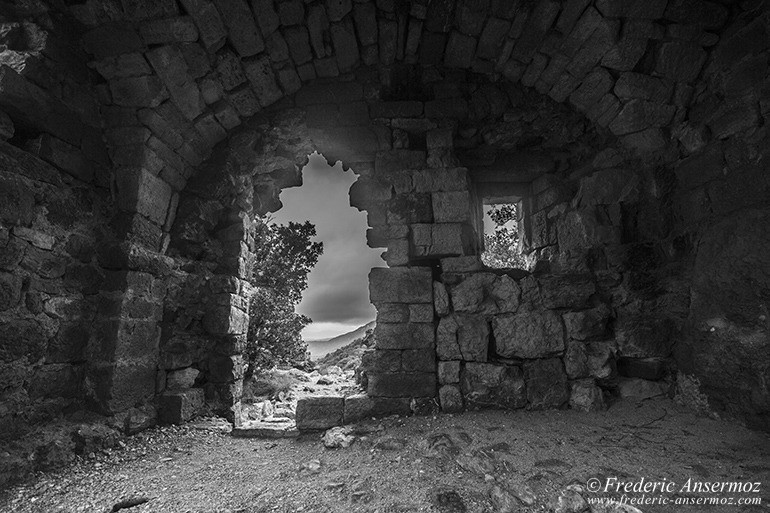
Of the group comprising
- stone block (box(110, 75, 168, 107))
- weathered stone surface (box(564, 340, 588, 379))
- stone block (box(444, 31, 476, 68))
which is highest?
stone block (box(444, 31, 476, 68))

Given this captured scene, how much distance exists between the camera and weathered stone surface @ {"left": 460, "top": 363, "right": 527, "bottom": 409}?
3520mm

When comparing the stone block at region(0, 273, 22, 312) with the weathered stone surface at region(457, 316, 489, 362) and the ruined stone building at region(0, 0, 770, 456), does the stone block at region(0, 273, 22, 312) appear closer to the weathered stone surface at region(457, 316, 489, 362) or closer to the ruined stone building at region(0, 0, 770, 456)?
the ruined stone building at region(0, 0, 770, 456)

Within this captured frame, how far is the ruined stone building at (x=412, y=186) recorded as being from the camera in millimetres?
2943

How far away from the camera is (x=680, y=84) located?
11.3 feet

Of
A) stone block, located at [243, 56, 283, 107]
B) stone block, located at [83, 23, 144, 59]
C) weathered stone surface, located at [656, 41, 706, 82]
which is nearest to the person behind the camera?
stone block, located at [83, 23, 144, 59]

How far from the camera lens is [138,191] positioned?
3461mm

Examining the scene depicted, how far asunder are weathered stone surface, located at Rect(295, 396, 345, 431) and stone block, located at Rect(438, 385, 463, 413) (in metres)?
0.99

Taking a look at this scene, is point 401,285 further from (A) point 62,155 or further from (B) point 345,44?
(A) point 62,155

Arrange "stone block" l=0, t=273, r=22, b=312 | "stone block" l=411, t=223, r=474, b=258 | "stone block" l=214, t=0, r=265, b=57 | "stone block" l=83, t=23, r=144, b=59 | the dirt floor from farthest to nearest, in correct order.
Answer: "stone block" l=411, t=223, r=474, b=258 < "stone block" l=214, t=0, r=265, b=57 < "stone block" l=83, t=23, r=144, b=59 < "stone block" l=0, t=273, r=22, b=312 < the dirt floor

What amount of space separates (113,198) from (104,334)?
4.28ft

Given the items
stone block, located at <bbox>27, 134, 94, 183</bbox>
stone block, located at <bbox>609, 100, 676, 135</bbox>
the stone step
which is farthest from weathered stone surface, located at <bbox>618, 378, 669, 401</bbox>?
stone block, located at <bbox>27, 134, 94, 183</bbox>

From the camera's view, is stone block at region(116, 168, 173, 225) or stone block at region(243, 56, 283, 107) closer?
stone block at region(116, 168, 173, 225)

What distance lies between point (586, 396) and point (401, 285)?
2090mm

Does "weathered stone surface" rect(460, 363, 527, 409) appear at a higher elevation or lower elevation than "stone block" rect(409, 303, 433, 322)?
lower
